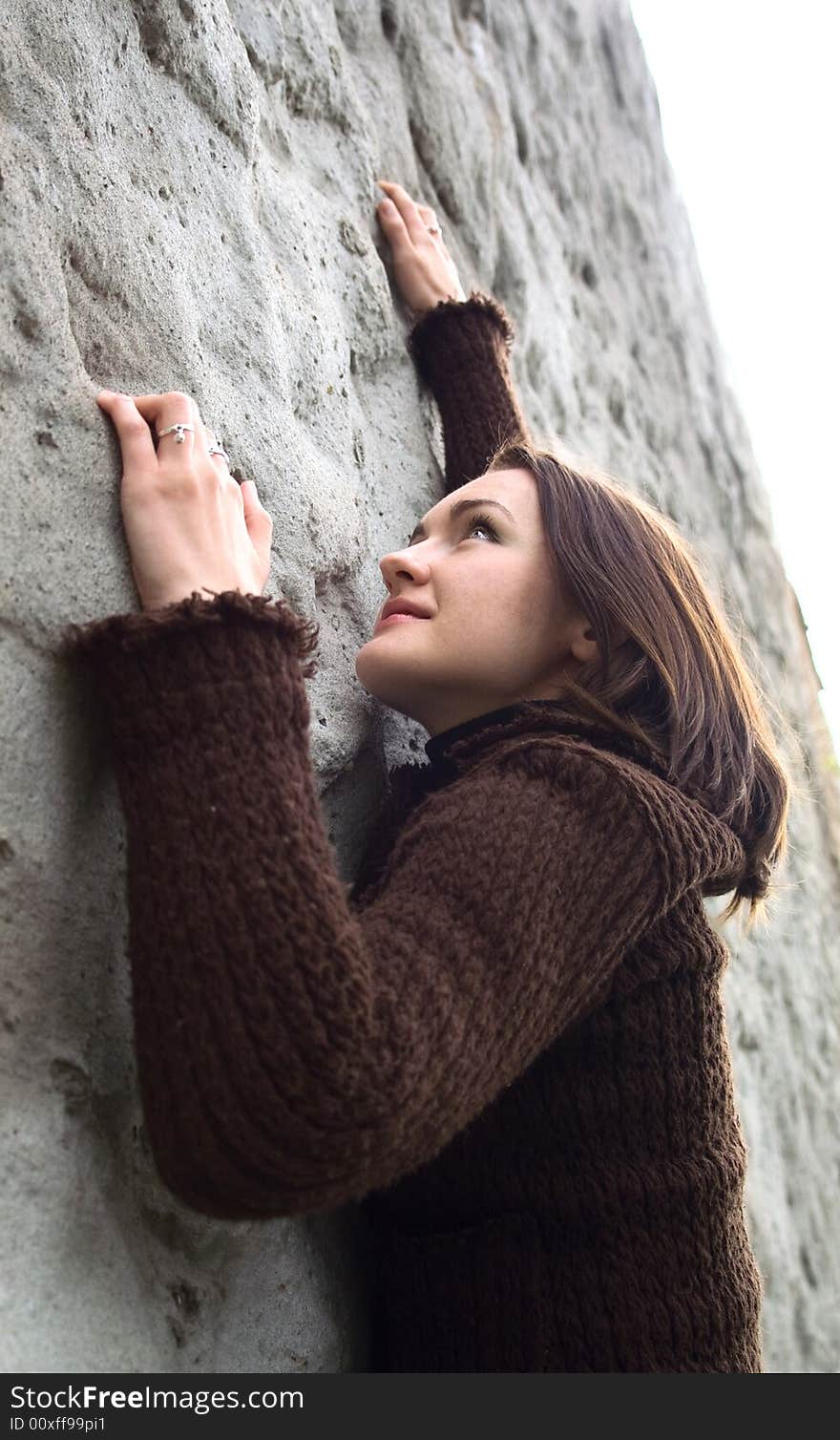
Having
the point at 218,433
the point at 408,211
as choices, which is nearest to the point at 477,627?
the point at 218,433

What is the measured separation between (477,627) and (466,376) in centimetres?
50

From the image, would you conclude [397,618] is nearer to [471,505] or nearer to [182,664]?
[471,505]

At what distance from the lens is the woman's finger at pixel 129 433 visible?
0.89m

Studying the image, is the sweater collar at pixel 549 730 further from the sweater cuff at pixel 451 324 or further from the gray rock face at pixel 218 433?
the sweater cuff at pixel 451 324

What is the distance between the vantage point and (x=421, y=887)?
0.83m

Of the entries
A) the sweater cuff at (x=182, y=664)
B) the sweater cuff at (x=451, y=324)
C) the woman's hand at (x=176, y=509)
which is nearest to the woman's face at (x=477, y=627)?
the woman's hand at (x=176, y=509)

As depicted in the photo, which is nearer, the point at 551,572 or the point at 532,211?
the point at 551,572

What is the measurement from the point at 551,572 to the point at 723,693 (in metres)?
0.19

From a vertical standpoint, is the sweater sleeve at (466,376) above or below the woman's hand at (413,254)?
below

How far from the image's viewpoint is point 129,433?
0.89 metres

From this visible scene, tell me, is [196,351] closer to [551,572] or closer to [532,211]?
[551,572]

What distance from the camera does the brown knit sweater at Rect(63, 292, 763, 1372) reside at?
72 cm

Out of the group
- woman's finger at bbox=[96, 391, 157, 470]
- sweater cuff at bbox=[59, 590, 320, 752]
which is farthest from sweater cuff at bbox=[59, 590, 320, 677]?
woman's finger at bbox=[96, 391, 157, 470]

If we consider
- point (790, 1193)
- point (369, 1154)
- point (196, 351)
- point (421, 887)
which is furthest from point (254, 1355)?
point (790, 1193)
